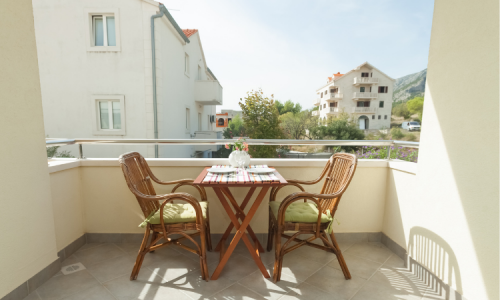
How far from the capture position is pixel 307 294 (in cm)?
170

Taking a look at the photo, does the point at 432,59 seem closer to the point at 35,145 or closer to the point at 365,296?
the point at 365,296

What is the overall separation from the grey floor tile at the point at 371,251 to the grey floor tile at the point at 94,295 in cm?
209

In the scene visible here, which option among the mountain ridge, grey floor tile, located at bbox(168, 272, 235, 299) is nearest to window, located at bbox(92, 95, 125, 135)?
grey floor tile, located at bbox(168, 272, 235, 299)

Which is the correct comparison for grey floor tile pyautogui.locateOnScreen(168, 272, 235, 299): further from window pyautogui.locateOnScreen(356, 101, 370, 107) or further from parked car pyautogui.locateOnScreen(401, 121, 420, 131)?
window pyautogui.locateOnScreen(356, 101, 370, 107)

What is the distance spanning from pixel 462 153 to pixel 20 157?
2922mm

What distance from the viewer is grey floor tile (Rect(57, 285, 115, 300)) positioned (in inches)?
64.8

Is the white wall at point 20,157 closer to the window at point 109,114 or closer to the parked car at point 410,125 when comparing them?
the window at point 109,114

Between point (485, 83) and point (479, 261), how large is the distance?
105 centimetres

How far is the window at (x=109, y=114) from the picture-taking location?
6.39 m

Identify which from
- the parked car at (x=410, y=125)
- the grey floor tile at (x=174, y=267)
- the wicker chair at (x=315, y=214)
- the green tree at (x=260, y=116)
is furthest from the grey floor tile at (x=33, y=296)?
the parked car at (x=410, y=125)

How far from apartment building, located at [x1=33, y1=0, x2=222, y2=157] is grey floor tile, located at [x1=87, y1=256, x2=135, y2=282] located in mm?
4624

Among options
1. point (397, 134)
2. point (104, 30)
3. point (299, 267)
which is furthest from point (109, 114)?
point (397, 134)

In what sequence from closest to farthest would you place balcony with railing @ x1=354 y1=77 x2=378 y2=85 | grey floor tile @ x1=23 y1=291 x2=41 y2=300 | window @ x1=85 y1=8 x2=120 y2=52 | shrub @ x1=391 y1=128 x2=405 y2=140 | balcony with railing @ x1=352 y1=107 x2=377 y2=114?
grey floor tile @ x1=23 y1=291 x2=41 y2=300 < window @ x1=85 y1=8 x2=120 y2=52 < shrub @ x1=391 y1=128 x2=405 y2=140 < balcony with railing @ x1=354 y1=77 x2=378 y2=85 < balcony with railing @ x1=352 y1=107 x2=377 y2=114

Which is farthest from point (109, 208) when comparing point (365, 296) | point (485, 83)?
point (485, 83)
